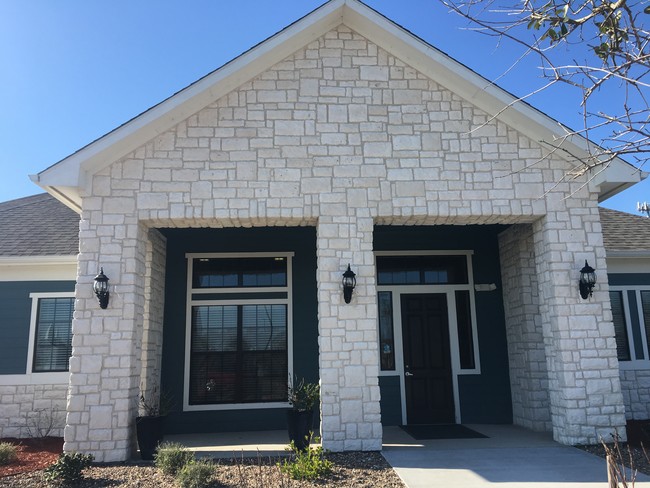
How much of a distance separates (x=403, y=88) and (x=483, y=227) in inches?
132

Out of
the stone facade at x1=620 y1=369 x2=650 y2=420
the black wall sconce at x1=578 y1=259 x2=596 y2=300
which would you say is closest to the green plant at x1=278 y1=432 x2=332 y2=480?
the black wall sconce at x1=578 y1=259 x2=596 y2=300

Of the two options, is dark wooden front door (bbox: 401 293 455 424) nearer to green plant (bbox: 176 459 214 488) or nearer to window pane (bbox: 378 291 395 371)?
window pane (bbox: 378 291 395 371)

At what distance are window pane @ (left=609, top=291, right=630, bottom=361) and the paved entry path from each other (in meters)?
3.11

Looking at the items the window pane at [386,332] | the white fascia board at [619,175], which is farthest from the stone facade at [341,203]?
the window pane at [386,332]

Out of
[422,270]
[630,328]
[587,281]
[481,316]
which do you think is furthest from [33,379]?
[630,328]

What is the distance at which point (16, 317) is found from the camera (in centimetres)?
1005

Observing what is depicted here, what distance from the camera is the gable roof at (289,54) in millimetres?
7778

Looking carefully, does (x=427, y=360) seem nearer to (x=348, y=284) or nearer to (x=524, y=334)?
(x=524, y=334)

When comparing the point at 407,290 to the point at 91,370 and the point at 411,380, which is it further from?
the point at 91,370

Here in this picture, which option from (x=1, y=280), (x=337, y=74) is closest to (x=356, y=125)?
(x=337, y=74)

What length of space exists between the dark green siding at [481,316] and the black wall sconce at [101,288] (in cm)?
497

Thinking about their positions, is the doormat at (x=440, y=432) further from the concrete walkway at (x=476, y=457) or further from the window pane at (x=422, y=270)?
the window pane at (x=422, y=270)

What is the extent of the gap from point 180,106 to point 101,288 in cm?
282

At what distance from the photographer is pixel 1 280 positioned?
33.2 feet
